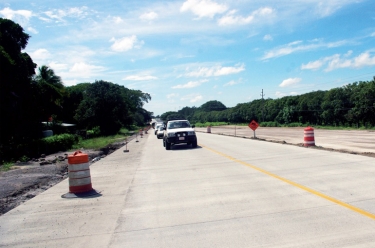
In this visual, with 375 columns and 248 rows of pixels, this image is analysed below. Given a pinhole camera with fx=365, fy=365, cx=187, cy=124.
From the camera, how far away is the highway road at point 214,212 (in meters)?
5.52

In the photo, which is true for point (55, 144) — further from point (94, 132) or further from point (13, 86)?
point (94, 132)

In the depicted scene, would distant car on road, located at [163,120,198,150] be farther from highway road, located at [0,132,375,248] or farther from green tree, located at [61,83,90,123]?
green tree, located at [61,83,90,123]

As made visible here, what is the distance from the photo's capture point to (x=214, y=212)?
22.9 feet

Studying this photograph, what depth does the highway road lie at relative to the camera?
5.52 meters

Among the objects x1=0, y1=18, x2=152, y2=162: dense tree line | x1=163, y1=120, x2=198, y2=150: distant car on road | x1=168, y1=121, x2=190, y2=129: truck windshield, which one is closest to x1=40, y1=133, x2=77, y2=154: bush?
x1=0, y1=18, x2=152, y2=162: dense tree line

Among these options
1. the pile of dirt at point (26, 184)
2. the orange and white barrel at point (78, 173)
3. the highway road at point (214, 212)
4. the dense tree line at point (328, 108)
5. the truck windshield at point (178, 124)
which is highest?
the dense tree line at point (328, 108)

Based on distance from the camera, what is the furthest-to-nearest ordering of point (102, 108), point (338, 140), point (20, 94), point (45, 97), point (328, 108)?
point (328, 108)
point (102, 108)
point (45, 97)
point (20, 94)
point (338, 140)

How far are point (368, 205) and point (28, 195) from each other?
859 cm

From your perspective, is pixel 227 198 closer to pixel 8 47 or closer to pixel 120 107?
pixel 8 47

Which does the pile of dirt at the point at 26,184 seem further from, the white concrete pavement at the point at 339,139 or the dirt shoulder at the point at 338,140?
the white concrete pavement at the point at 339,139

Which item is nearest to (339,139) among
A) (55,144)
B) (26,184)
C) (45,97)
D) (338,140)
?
(338,140)

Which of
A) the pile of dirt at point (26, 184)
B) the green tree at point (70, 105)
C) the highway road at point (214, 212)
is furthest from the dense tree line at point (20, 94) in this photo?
the green tree at point (70, 105)

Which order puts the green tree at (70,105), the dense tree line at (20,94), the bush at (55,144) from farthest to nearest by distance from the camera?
the green tree at (70,105)
the bush at (55,144)
the dense tree line at (20,94)

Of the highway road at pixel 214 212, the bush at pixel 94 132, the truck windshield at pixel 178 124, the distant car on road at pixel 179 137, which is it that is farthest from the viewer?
the bush at pixel 94 132
